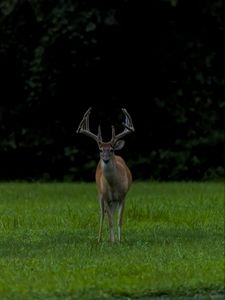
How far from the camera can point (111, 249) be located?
13.8 m

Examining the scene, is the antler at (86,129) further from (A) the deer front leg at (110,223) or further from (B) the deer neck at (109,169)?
(A) the deer front leg at (110,223)

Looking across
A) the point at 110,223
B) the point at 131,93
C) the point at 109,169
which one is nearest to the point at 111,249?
the point at 110,223

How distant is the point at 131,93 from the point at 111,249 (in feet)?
51.7

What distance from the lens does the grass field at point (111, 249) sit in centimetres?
1086

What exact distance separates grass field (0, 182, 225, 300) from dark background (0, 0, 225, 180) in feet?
21.4

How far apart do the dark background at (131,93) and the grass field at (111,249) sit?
651 centimetres

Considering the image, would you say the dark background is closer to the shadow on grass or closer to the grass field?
the grass field

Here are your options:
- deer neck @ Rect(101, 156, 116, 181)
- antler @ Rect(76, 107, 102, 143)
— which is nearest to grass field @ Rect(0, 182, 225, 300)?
deer neck @ Rect(101, 156, 116, 181)

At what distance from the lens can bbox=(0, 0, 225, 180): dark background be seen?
1133 inches

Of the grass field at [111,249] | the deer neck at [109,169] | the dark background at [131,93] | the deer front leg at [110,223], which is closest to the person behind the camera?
the grass field at [111,249]

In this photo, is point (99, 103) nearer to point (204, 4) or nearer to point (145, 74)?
point (145, 74)

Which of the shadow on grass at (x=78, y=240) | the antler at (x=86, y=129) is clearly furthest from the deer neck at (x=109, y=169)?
the shadow on grass at (x=78, y=240)

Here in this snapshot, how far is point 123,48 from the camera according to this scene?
29.1 meters

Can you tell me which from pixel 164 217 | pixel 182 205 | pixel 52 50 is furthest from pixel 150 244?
pixel 52 50
